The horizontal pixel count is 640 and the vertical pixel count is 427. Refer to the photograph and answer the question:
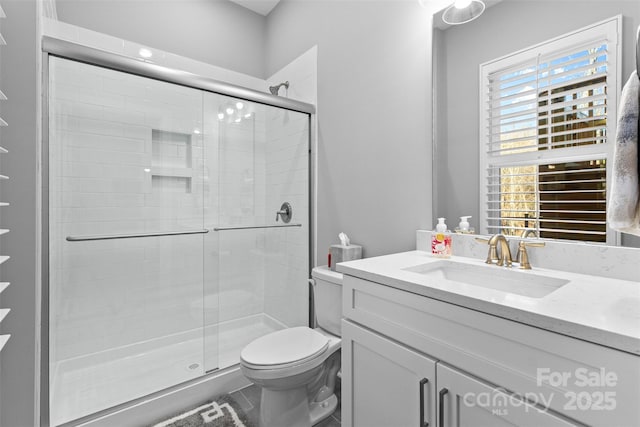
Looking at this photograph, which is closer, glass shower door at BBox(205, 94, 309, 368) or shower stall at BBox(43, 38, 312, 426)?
shower stall at BBox(43, 38, 312, 426)

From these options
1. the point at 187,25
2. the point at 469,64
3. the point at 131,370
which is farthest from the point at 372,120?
the point at 131,370

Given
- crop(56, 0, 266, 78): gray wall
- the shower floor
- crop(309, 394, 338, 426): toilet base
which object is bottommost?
crop(309, 394, 338, 426): toilet base

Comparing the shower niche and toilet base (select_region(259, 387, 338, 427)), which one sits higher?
the shower niche

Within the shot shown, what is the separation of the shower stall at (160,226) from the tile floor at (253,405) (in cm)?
19

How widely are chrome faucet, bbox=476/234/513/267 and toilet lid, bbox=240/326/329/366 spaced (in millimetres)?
819

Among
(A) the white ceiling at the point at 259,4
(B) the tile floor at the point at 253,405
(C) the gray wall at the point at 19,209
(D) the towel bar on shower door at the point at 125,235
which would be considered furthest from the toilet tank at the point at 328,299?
(A) the white ceiling at the point at 259,4

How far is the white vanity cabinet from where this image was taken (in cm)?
57

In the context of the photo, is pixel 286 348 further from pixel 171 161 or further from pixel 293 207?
pixel 171 161

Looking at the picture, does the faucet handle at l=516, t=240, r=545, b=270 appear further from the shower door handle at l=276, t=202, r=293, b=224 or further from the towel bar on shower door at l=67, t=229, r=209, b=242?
the towel bar on shower door at l=67, t=229, r=209, b=242

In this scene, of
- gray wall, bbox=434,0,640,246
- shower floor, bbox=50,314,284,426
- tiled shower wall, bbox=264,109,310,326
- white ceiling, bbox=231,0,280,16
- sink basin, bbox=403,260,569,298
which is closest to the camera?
sink basin, bbox=403,260,569,298

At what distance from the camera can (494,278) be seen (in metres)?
1.05

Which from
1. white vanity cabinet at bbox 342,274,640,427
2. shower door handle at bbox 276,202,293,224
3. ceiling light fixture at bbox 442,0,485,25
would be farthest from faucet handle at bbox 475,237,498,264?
shower door handle at bbox 276,202,293,224

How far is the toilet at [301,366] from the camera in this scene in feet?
4.20

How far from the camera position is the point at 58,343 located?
1.55 metres
